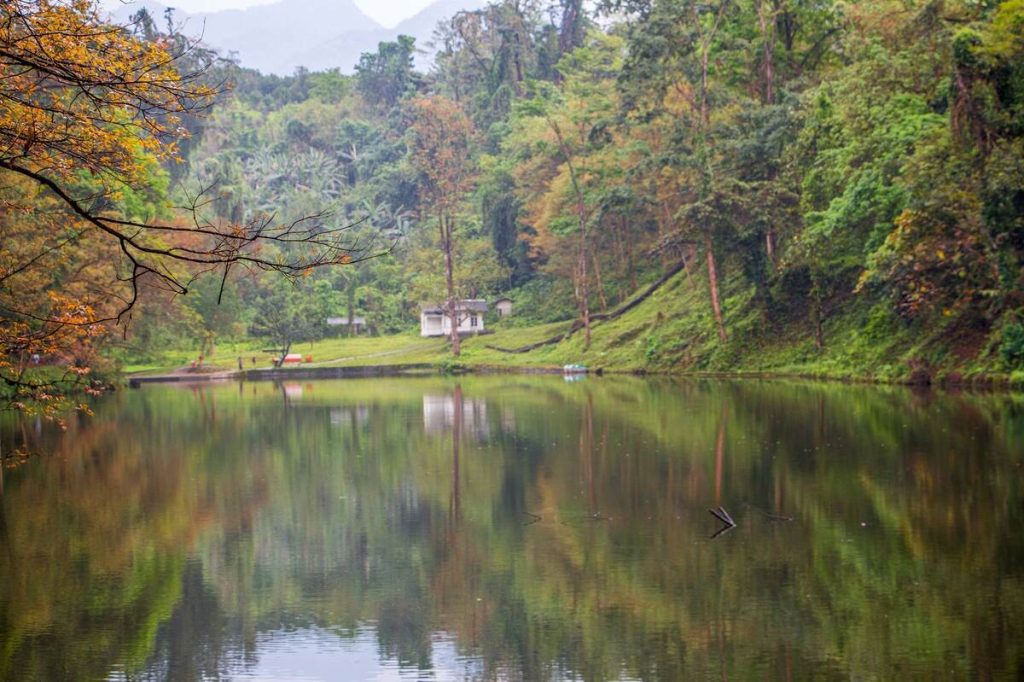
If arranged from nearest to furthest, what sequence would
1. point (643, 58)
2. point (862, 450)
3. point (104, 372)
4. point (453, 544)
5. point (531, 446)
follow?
point (453, 544), point (862, 450), point (531, 446), point (104, 372), point (643, 58)

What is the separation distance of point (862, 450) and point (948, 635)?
10933 mm

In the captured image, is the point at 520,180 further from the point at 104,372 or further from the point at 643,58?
the point at 104,372

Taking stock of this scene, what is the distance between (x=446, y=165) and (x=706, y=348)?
2952cm

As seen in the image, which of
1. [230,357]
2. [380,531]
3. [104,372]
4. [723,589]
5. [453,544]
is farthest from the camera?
[230,357]

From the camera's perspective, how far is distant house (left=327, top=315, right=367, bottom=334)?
83.8 metres

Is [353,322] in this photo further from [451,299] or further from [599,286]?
[599,286]

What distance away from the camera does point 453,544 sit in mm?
14047

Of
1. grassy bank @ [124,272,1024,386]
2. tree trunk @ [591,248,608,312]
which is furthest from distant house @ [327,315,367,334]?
tree trunk @ [591,248,608,312]

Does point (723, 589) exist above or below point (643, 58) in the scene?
below

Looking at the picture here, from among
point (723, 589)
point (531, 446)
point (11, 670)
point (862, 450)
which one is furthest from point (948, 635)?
point (531, 446)

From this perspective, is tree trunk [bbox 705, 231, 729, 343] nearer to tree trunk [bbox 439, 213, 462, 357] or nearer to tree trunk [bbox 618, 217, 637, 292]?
tree trunk [bbox 618, 217, 637, 292]

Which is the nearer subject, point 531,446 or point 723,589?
Result: point 723,589

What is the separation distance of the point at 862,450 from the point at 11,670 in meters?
14.7

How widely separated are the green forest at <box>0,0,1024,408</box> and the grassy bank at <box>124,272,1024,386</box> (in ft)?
0.46
